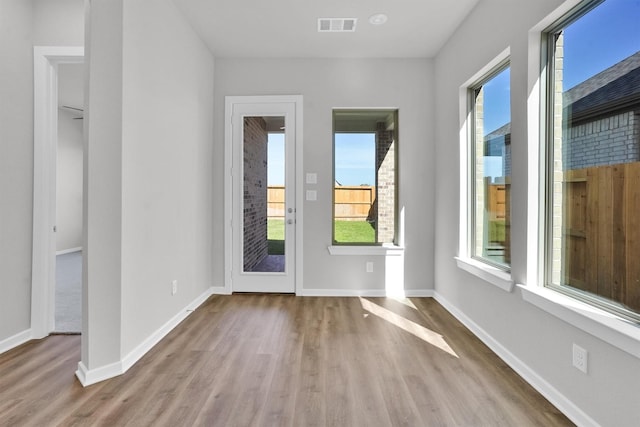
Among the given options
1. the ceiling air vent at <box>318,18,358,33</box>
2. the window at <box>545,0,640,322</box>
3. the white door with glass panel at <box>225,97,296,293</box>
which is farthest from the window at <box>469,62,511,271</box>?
the white door with glass panel at <box>225,97,296,293</box>

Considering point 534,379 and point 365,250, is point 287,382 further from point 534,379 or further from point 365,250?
point 365,250

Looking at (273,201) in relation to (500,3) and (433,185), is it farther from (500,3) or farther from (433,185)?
(500,3)

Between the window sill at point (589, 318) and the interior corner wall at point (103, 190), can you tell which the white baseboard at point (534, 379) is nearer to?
the window sill at point (589, 318)

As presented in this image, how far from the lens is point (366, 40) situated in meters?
3.46

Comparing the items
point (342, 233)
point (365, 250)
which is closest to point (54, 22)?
point (342, 233)

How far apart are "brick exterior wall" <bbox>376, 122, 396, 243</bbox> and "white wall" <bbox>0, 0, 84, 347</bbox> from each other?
306 cm

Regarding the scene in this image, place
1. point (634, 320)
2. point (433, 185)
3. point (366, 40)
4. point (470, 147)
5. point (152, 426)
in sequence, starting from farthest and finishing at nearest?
point (433, 185) → point (366, 40) → point (470, 147) → point (152, 426) → point (634, 320)

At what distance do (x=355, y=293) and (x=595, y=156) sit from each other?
2.69 meters

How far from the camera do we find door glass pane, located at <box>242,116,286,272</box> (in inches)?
155

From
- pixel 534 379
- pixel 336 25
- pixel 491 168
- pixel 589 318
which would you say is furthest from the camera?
pixel 336 25

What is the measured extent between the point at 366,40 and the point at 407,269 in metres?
2.56

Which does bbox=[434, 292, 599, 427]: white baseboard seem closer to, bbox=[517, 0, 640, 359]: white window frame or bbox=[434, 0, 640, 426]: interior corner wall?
bbox=[434, 0, 640, 426]: interior corner wall

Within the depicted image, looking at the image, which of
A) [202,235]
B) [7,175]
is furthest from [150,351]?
[7,175]

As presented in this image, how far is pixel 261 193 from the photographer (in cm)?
395
